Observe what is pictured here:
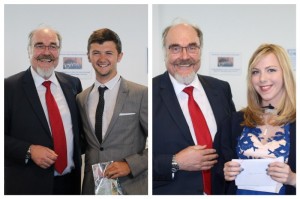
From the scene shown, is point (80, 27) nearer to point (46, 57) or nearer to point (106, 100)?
point (46, 57)

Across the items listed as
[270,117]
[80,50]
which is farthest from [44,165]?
[270,117]

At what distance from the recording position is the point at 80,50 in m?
2.88

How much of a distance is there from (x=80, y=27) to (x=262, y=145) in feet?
4.78

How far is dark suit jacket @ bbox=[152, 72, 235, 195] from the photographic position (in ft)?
9.23

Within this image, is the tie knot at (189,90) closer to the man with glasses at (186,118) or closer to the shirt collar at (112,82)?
the man with glasses at (186,118)

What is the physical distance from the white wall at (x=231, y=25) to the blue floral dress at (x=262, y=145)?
0.29 meters

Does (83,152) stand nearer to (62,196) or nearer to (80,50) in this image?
(62,196)

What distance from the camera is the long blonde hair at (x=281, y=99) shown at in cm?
270

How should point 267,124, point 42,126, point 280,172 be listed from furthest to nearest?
1. point 42,126
2. point 267,124
3. point 280,172

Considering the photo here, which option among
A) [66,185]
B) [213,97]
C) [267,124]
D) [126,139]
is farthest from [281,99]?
[66,185]

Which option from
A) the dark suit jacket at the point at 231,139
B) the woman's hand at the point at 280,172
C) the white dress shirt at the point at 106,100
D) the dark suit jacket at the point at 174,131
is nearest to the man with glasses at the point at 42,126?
the white dress shirt at the point at 106,100

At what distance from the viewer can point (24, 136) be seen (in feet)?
9.16

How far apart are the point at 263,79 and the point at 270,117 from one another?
0.25 meters
